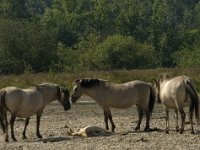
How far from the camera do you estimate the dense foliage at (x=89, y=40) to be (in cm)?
5841

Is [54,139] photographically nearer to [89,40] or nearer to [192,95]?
[192,95]

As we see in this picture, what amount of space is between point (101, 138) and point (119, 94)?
3.17 meters

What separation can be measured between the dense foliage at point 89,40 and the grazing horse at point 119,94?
112ft

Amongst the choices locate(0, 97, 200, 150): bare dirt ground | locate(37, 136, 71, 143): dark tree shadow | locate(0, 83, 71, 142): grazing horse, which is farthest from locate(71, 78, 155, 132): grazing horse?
locate(37, 136, 71, 143): dark tree shadow

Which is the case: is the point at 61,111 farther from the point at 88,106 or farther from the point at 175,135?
the point at 175,135

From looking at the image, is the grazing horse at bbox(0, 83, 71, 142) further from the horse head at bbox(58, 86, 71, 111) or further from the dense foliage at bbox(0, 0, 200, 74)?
the dense foliage at bbox(0, 0, 200, 74)

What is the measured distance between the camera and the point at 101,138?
17.1m

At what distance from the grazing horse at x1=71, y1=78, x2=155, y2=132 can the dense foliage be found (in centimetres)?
3405

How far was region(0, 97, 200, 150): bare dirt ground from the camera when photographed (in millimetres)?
15562

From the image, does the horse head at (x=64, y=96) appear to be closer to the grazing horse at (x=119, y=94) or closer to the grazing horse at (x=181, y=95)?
the grazing horse at (x=119, y=94)

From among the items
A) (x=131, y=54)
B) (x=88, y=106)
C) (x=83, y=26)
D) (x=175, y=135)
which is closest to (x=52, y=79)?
(x=88, y=106)

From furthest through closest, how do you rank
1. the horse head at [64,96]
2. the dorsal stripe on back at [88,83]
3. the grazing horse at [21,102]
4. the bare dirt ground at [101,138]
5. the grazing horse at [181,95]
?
1. the dorsal stripe on back at [88,83]
2. the horse head at [64,96]
3. the grazing horse at [21,102]
4. the grazing horse at [181,95]
5. the bare dirt ground at [101,138]

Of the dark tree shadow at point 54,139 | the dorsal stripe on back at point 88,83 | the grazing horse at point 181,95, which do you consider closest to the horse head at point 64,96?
the dorsal stripe on back at point 88,83

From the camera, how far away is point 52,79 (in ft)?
136
